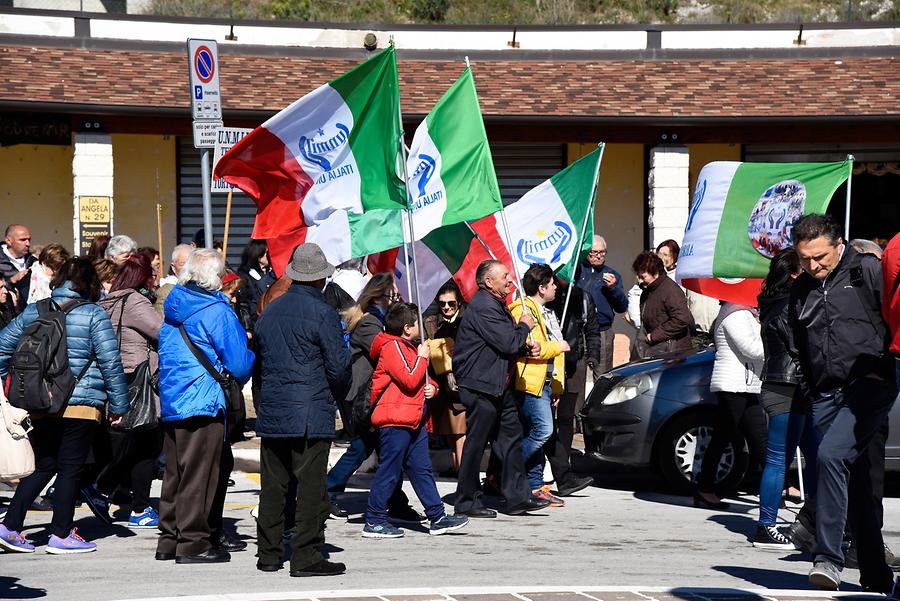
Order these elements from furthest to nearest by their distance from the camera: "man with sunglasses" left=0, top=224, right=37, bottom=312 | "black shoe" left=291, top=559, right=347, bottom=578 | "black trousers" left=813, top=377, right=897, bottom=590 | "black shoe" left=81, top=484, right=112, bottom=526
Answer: "man with sunglasses" left=0, top=224, right=37, bottom=312
"black shoe" left=81, top=484, right=112, bottom=526
"black shoe" left=291, top=559, right=347, bottom=578
"black trousers" left=813, top=377, right=897, bottom=590

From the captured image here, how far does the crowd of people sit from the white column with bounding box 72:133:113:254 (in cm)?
654

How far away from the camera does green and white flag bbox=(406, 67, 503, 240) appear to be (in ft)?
32.2

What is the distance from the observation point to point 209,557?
7914 millimetres

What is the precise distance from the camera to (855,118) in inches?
691

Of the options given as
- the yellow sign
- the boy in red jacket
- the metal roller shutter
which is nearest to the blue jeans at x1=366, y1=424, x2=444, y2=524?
the boy in red jacket

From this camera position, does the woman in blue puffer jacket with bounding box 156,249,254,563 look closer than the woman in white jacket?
Yes

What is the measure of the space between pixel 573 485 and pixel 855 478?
152 inches

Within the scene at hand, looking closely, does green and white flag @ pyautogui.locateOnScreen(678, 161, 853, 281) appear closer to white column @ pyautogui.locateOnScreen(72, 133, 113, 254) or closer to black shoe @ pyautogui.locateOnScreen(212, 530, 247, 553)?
black shoe @ pyautogui.locateOnScreen(212, 530, 247, 553)

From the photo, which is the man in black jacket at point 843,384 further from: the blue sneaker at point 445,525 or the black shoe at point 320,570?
the blue sneaker at point 445,525

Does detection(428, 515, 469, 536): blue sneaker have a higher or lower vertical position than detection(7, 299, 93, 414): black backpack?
lower

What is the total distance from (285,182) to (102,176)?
28.9 feet

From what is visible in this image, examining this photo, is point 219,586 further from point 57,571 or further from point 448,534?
point 448,534

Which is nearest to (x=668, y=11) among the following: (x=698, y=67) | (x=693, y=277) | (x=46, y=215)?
(x=698, y=67)

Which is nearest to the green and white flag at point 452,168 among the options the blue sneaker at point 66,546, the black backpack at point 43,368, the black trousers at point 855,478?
the black backpack at point 43,368
